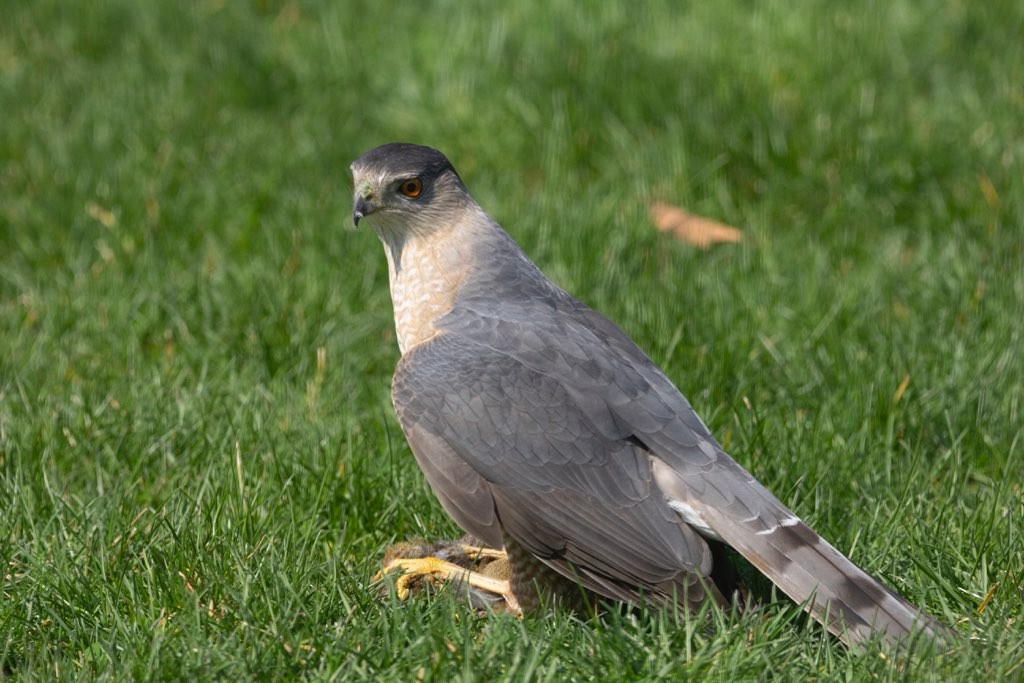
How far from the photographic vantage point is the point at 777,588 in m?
4.04

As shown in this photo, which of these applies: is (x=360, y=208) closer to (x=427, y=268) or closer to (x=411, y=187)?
(x=411, y=187)

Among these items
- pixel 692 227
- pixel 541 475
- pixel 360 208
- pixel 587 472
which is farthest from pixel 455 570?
pixel 692 227

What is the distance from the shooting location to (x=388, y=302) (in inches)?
244

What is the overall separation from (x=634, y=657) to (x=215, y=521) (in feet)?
4.70

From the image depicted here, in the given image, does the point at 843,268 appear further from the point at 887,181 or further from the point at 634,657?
the point at 634,657

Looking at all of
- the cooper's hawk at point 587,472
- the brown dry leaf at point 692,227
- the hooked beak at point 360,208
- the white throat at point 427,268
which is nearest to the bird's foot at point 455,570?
the cooper's hawk at point 587,472

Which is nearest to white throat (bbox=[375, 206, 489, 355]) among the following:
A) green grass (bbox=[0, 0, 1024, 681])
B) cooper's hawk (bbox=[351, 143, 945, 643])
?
cooper's hawk (bbox=[351, 143, 945, 643])

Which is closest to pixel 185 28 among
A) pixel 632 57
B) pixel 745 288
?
pixel 632 57

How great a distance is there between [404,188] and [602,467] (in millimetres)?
1302

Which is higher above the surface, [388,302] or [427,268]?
[427,268]

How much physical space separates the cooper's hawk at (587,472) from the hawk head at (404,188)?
38 cm

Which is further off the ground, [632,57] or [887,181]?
[632,57]

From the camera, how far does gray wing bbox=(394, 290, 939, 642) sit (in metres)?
3.89

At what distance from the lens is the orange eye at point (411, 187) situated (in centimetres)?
481
